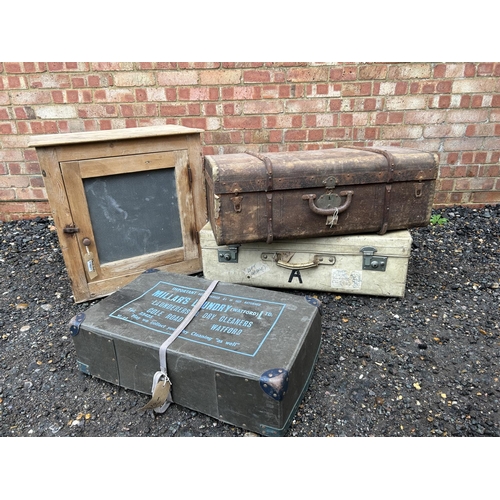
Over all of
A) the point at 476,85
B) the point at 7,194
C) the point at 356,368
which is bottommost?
the point at 356,368

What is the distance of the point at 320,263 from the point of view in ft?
7.76

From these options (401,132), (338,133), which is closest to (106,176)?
(338,133)

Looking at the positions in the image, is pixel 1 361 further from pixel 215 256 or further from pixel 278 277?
pixel 278 277

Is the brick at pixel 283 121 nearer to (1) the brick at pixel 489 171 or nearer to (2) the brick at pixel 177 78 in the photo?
(2) the brick at pixel 177 78

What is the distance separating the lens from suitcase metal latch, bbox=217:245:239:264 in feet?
7.86

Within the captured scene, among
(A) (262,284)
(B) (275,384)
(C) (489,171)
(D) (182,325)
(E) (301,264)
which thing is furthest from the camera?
(C) (489,171)

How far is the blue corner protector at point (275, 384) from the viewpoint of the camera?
55.2 inches

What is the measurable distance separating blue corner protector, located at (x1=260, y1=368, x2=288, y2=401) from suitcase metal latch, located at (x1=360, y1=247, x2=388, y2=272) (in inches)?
43.8

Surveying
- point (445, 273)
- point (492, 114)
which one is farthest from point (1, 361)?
point (492, 114)

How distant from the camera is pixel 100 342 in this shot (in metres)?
1.73

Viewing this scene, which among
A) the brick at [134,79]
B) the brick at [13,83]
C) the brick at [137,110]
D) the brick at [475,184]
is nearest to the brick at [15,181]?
the brick at [13,83]

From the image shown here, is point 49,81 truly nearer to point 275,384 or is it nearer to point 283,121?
point 283,121

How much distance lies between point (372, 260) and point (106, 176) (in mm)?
1689

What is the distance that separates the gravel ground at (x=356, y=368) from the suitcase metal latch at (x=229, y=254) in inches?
24.3
